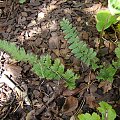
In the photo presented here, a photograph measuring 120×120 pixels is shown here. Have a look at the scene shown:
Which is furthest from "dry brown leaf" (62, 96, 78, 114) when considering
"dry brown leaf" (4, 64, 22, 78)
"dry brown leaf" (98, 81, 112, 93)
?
"dry brown leaf" (4, 64, 22, 78)

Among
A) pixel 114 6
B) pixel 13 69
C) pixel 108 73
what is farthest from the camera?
pixel 13 69

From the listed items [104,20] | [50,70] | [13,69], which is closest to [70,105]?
[50,70]

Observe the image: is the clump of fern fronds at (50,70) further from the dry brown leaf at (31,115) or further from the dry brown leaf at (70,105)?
the dry brown leaf at (31,115)

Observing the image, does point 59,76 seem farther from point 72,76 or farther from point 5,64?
point 5,64

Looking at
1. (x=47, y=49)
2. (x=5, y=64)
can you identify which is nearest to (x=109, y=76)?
(x=47, y=49)

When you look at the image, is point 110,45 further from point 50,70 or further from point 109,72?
point 50,70

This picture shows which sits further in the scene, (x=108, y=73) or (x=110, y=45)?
(x=110, y=45)

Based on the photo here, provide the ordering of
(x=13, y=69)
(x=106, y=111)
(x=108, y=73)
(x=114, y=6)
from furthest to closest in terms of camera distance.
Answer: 1. (x=13, y=69)
2. (x=114, y=6)
3. (x=108, y=73)
4. (x=106, y=111)
